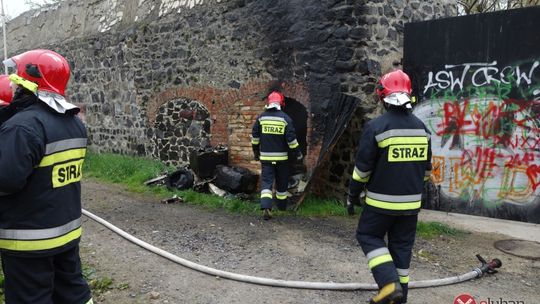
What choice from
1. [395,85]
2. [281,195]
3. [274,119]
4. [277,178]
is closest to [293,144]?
[274,119]

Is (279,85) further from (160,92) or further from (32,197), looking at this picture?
(32,197)

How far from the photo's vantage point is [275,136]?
666cm

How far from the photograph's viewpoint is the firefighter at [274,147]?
662cm

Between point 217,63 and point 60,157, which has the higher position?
point 217,63

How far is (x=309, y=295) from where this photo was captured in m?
3.98

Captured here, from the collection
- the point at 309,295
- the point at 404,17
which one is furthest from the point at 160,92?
the point at 309,295

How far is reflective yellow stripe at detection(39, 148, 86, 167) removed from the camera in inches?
104

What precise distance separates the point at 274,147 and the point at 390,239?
10.6 feet

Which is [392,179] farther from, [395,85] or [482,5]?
[482,5]

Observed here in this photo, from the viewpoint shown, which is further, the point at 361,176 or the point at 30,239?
the point at 361,176

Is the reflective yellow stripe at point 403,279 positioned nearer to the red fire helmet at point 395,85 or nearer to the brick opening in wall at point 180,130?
the red fire helmet at point 395,85

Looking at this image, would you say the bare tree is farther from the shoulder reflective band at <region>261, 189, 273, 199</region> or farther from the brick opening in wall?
the shoulder reflective band at <region>261, 189, 273, 199</region>

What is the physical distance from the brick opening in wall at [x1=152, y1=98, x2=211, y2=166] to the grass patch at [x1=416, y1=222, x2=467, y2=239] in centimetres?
472

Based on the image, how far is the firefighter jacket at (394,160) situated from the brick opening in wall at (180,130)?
5.80 m
